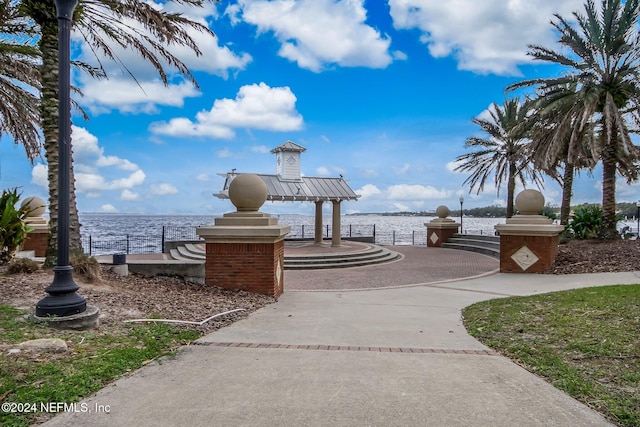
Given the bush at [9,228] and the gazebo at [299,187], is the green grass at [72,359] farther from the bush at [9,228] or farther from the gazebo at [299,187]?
the gazebo at [299,187]

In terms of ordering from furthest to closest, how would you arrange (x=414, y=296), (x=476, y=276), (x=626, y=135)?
(x=626, y=135) → (x=476, y=276) → (x=414, y=296)

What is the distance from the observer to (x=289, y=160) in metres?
22.1

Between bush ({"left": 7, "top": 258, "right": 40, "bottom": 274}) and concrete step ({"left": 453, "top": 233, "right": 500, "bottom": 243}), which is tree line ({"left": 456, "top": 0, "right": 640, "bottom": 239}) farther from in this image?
bush ({"left": 7, "top": 258, "right": 40, "bottom": 274})

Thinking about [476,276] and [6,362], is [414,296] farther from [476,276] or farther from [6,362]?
[6,362]

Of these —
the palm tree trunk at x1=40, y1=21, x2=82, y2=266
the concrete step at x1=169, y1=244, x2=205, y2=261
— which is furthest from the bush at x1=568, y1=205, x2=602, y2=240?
the palm tree trunk at x1=40, y1=21, x2=82, y2=266

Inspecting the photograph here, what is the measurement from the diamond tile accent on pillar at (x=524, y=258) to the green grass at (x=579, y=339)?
14.5 feet

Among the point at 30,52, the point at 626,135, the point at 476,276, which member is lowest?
the point at 476,276

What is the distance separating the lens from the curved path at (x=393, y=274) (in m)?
11.8

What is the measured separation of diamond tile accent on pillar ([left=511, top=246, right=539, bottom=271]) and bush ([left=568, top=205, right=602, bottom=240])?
20.9ft

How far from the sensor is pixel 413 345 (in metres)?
5.39

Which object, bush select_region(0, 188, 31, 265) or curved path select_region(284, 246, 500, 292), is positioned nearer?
bush select_region(0, 188, 31, 265)

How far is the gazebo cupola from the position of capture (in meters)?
22.0

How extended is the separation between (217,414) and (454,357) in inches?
111

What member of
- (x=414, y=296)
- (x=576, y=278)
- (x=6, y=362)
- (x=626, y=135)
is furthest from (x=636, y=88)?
(x=6, y=362)
